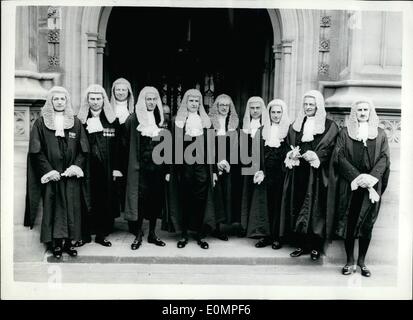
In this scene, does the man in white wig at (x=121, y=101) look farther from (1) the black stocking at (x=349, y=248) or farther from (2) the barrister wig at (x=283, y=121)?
(1) the black stocking at (x=349, y=248)

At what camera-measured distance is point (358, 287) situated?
A: 4.68 m

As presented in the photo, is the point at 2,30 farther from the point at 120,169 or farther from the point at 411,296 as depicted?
the point at 411,296

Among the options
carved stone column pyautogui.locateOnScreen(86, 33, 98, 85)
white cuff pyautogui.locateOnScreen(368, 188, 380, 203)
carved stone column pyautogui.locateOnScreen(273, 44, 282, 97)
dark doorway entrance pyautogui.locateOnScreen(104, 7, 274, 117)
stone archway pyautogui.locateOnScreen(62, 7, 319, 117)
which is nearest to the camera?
white cuff pyautogui.locateOnScreen(368, 188, 380, 203)

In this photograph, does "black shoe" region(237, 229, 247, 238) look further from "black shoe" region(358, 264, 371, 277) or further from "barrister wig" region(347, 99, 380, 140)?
"barrister wig" region(347, 99, 380, 140)

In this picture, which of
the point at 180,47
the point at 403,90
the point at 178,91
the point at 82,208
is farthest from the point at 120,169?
the point at 403,90

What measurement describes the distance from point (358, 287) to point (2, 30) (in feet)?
11.8

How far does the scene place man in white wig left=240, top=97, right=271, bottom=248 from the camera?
475 centimetres

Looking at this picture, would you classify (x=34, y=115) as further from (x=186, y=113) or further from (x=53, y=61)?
(x=186, y=113)

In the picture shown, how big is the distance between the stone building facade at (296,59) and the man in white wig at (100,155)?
19 cm

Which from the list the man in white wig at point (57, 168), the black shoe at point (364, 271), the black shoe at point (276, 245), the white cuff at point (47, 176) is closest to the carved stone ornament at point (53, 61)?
the man in white wig at point (57, 168)

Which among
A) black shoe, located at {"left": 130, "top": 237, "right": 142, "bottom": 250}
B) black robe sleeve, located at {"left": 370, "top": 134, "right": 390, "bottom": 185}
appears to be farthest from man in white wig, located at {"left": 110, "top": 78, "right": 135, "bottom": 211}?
black robe sleeve, located at {"left": 370, "top": 134, "right": 390, "bottom": 185}

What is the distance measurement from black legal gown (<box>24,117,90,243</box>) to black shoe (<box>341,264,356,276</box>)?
2.25m

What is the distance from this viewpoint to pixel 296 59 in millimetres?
4840

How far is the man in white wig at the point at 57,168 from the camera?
4574 millimetres
